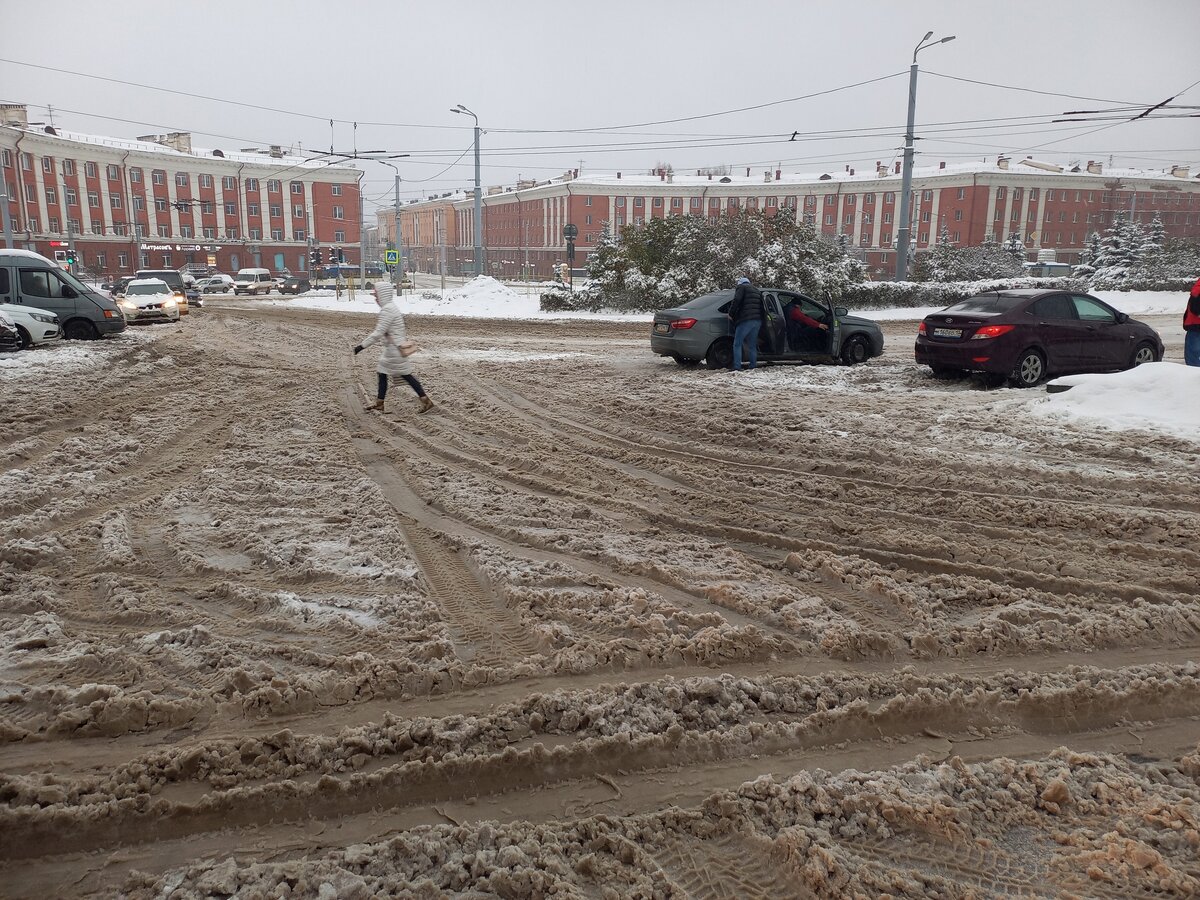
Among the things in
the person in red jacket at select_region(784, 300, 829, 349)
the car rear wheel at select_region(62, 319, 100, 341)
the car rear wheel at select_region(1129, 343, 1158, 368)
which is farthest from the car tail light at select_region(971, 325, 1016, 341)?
the car rear wheel at select_region(62, 319, 100, 341)

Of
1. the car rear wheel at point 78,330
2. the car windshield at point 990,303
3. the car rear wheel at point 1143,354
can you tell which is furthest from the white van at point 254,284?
the car rear wheel at point 1143,354

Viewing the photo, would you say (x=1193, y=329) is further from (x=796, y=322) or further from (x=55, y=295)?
(x=55, y=295)

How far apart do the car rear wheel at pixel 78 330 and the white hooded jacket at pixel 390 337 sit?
13227 millimetres

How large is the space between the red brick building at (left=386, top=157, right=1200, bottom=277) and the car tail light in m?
73.9

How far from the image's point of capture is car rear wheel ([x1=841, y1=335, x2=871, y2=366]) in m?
15.5

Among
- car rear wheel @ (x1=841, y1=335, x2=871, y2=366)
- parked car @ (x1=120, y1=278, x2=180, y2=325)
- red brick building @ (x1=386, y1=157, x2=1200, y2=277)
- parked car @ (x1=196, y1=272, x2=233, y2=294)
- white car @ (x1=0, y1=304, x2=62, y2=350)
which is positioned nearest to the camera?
car rear wheel @ (x1=841, y1=335, x2=871, y2=366)

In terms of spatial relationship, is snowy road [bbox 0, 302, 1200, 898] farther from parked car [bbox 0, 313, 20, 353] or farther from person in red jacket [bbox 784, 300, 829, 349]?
parked car [bbox 0, 313, 20, 353]

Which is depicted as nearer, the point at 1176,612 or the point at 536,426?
the point at 1176,612

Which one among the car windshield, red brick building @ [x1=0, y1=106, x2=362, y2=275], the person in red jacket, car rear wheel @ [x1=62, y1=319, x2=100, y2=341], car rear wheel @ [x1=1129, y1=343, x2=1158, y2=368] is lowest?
car rear wheel @ [x1=62, y1=319, x2=100, y2=341]

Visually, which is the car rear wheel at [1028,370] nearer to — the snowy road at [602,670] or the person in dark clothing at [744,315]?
the snowy road at [602,670]

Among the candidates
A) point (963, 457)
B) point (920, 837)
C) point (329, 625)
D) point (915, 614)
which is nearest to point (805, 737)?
point (920, 837)

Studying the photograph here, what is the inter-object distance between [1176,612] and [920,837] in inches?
109

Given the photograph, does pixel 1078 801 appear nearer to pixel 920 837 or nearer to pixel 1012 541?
pixel 920 837

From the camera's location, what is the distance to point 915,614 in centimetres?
459
